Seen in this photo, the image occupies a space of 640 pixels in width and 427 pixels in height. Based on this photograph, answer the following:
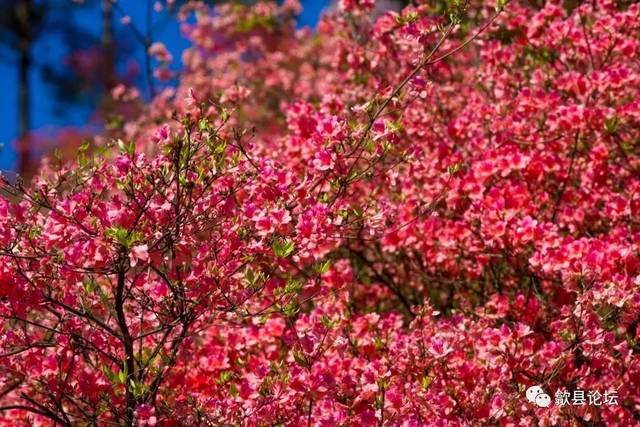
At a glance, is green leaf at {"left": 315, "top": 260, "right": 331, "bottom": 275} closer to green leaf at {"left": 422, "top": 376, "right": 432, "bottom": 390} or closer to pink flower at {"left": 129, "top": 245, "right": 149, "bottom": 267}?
green leaf at {"left": 422, "top": 376, "right": 432, "bottom": 390}

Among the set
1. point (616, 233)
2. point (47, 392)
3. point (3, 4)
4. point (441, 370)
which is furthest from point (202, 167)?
Result: point (3, 4)

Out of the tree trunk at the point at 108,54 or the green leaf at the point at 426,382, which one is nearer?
the green leaf at the point at 426,382

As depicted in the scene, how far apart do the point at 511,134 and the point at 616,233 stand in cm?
99

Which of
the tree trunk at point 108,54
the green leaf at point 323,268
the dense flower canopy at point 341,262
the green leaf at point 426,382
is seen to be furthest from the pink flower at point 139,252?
the tree trunk at point 108,54

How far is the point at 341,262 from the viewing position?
4.31m

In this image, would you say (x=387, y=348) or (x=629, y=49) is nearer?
(x=387, y=348)

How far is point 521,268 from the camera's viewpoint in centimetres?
420

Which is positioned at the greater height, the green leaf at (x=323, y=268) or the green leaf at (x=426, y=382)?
the green leaf at (x=323, y=268)

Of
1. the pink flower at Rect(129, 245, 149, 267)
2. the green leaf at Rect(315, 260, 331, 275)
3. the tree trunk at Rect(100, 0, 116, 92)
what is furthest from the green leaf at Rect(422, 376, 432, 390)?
the tree trunk at Rect(100, 0, 116, 92)

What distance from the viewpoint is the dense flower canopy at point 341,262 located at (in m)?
2.89


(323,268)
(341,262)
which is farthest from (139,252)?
(341,262)

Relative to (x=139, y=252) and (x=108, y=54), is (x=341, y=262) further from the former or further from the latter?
(x=108, y=54)

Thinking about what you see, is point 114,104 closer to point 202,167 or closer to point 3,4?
point 3,4

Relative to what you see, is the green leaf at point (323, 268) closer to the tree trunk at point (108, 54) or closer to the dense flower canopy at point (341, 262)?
the dense flower canopy at point (341, 262)
